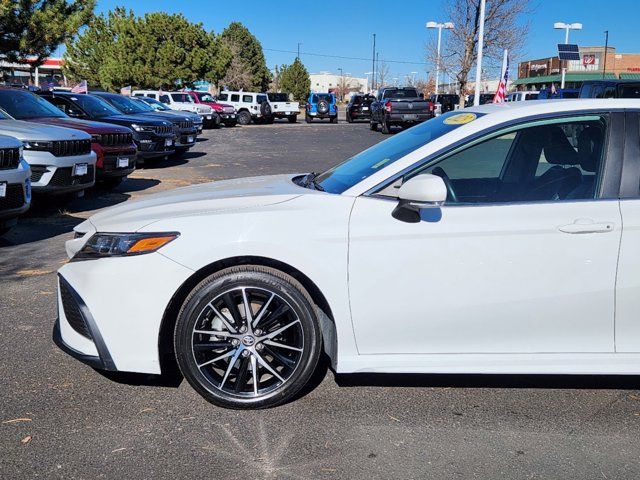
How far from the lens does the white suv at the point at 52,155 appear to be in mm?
9250

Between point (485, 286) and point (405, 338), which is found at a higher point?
point (485, 286)

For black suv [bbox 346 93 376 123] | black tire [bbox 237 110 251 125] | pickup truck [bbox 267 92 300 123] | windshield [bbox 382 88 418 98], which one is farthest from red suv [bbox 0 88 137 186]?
pickup truck [bbox 267 92 300 123]

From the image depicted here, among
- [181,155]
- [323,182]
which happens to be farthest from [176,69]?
[323,182]

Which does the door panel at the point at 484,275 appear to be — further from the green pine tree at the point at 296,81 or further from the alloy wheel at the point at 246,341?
the green pine tree at the point at 296,81

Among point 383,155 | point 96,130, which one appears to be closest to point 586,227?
point 383,155

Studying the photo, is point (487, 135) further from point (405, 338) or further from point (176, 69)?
point (176, 69)

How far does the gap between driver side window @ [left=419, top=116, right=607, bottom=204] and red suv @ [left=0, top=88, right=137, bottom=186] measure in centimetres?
850

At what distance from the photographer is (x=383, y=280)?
3.51m

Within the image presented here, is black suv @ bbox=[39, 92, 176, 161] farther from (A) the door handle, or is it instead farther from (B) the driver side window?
(A) the door handle

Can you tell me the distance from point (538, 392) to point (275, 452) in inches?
65.8

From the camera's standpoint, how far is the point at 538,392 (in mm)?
4000

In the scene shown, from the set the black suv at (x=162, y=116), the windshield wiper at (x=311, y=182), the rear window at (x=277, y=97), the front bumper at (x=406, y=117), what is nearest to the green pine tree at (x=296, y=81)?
the rear window at (x=277, y=97)

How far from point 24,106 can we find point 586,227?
10.2 metres

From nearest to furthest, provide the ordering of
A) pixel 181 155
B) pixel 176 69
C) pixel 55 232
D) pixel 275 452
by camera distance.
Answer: pixel 275 452
pixel 55 232
pixel 181 155
pixel 176 69
